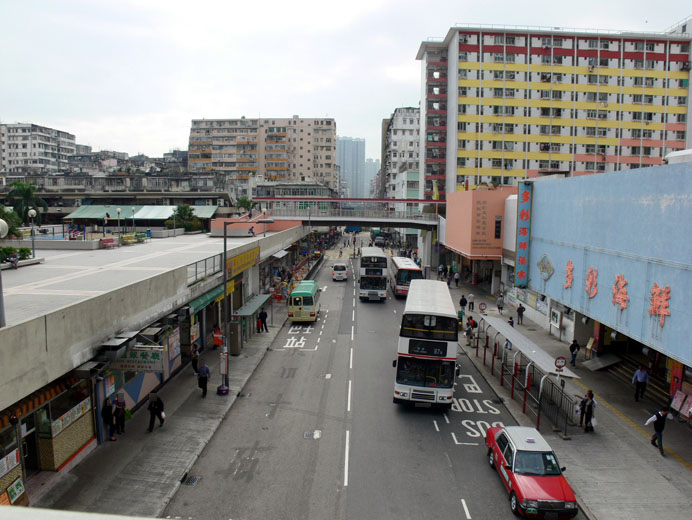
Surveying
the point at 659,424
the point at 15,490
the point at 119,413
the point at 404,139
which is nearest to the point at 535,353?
the point at 659,424

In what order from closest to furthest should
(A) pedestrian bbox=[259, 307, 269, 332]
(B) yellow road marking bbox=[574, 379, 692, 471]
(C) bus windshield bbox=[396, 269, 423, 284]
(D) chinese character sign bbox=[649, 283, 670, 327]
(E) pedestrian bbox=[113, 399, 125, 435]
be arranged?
(B) yellow road marking bbox=[574, 379, 692, 471] → (E) pedestrian bbox=[113, 399, 125, 435] → (D) chinese character sign bbox=[649, 283, 670, 327] → (A) pedestrian bbox=[259, 307, 269, 332] → (C) bus windshield bbox=[396, 269, 423, 284]

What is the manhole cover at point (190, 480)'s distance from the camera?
12.6 m

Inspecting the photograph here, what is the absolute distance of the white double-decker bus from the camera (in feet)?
55.3

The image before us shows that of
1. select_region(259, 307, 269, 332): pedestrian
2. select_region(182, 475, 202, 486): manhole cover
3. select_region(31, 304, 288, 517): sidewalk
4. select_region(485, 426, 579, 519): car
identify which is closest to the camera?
select_region(485, 426, 579, 519): car

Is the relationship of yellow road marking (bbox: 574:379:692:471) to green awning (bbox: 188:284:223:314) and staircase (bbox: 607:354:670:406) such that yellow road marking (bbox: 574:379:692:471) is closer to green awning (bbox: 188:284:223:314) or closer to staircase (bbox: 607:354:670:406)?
staircase (bbox: 607:354:670:406)

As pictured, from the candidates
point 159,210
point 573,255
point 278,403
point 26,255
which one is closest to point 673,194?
point 573,255

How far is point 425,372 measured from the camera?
17.1 metres

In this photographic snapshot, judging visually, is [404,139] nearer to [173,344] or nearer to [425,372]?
[173,344]

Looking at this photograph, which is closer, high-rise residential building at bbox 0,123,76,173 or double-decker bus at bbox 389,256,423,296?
double-decker bus at bbox 389,256,423,296

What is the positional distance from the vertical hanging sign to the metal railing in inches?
676

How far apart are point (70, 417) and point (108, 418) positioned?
1.61 metres

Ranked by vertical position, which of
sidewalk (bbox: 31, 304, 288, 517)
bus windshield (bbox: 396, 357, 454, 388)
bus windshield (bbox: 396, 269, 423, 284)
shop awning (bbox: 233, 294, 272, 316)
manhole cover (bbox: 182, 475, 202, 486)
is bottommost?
manhole cover (bbox: 182, 475, 202, 486)

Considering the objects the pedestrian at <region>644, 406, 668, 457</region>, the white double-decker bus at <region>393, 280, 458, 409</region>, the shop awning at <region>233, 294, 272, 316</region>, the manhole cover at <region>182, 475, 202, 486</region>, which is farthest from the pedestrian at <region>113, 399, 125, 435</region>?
the pedestrian at <region>644, 406, 668, 457</region>

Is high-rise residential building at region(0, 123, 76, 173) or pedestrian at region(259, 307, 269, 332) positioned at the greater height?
high-rise residential building at region(0, 123, 76, 173)
